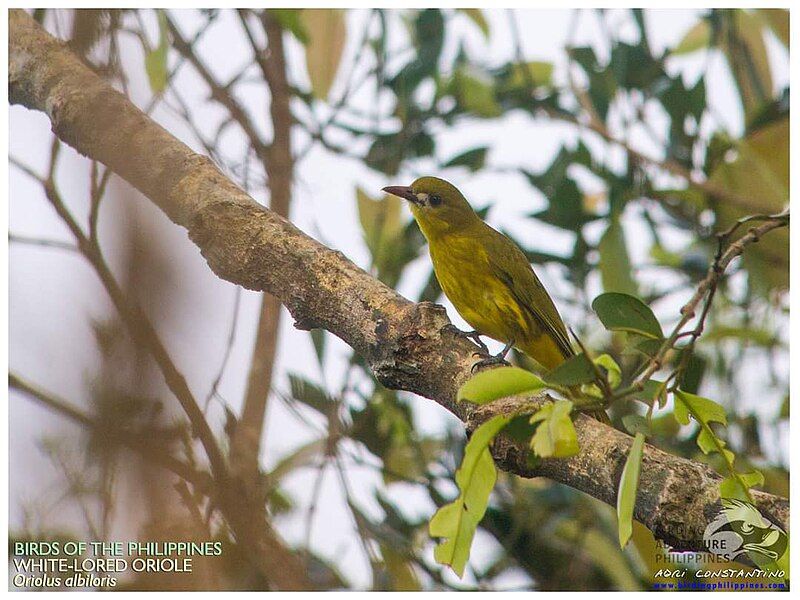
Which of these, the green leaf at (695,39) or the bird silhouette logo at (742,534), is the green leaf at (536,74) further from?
the bird silhouette logo at (742,534)

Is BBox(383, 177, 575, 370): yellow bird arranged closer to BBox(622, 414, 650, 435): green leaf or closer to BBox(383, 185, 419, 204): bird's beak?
BBox(383, 185, 419, 204): bird's beak

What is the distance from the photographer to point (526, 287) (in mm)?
2656

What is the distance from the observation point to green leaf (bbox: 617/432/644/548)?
101 centimetres

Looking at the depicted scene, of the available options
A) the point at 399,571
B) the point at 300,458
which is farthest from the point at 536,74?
the point at 399,571

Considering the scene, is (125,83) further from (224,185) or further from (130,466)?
(130,466)

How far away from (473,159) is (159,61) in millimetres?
1063

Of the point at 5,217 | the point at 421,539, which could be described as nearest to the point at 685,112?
the point at 421,539

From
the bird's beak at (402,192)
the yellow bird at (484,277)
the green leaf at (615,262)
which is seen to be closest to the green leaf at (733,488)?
the green leaf at (615,262)

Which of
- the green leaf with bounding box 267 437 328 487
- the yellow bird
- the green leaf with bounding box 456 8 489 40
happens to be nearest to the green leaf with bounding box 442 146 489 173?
the yellow bird

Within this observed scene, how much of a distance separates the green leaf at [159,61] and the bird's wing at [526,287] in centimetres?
113

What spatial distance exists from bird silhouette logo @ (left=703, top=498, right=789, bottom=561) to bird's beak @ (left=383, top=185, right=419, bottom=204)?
176 centimetres

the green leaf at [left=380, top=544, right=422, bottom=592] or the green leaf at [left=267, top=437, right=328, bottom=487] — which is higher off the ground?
the green leaf at [left=267, top=437, right=328, bottom=487]

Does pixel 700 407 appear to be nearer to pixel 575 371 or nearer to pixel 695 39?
pixel 575 371

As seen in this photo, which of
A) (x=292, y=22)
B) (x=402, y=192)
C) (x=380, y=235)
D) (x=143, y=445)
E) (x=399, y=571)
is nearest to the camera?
(x=143, y=445)
